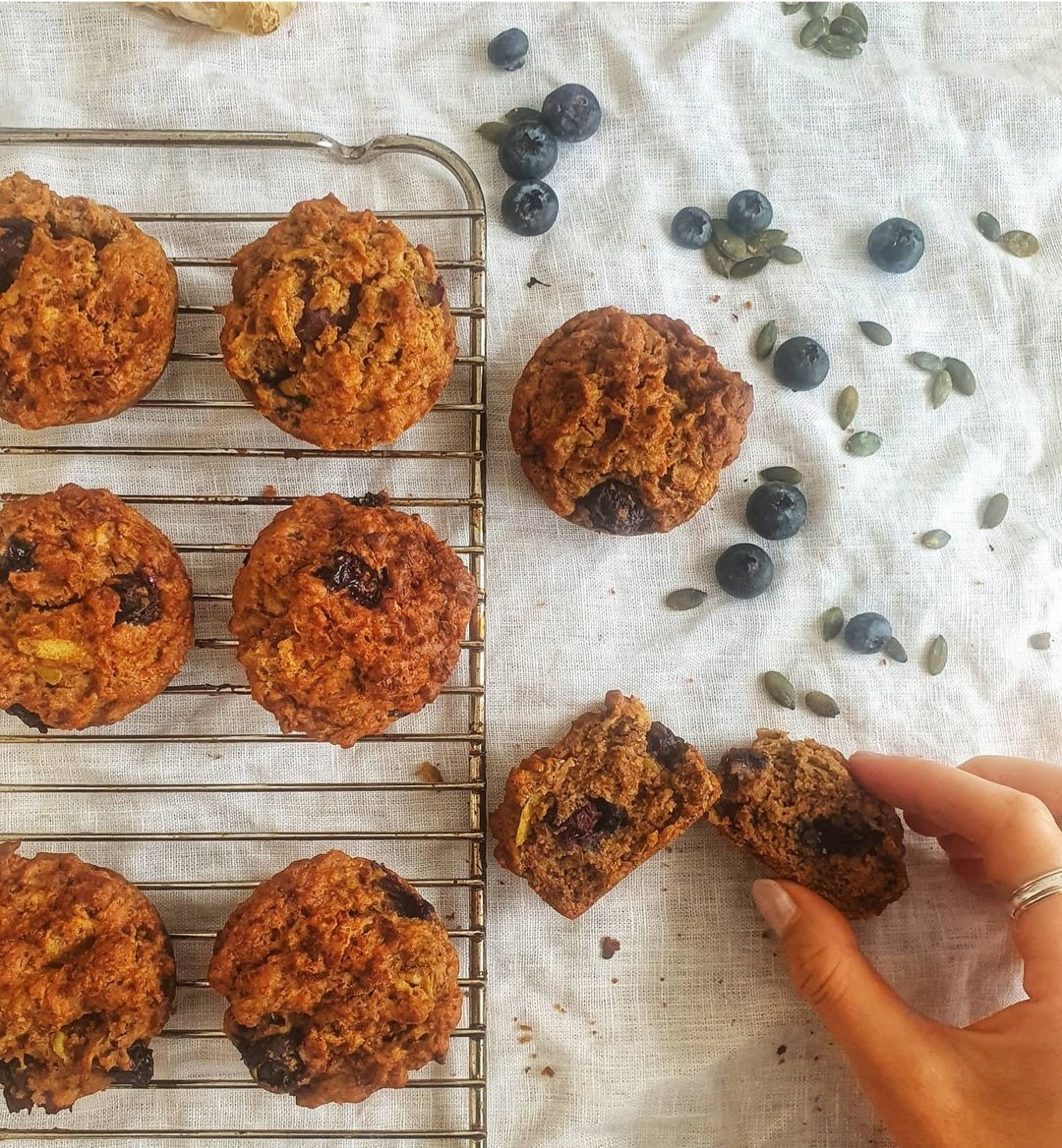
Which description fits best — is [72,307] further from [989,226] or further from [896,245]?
[989,226]

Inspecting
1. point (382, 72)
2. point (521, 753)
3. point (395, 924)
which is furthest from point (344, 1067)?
point (382, 72)

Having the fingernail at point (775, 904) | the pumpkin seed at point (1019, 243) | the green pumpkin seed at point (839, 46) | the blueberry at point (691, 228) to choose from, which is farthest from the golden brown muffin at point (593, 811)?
the green pumpkin seed at point (839, 46)

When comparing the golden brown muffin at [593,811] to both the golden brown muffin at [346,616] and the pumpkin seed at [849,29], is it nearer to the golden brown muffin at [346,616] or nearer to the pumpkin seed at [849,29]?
the golden brown muffin at [346,616]

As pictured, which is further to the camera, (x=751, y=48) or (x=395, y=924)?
(x=751, y=48)

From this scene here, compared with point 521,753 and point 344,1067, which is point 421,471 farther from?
point 344,1067

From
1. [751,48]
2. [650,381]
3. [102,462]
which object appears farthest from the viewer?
[751,48]

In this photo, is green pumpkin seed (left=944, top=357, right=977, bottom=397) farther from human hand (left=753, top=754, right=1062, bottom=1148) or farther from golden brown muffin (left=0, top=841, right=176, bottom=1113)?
golden brown muffin (left=0, top=841, right=176, bottom=1113)
